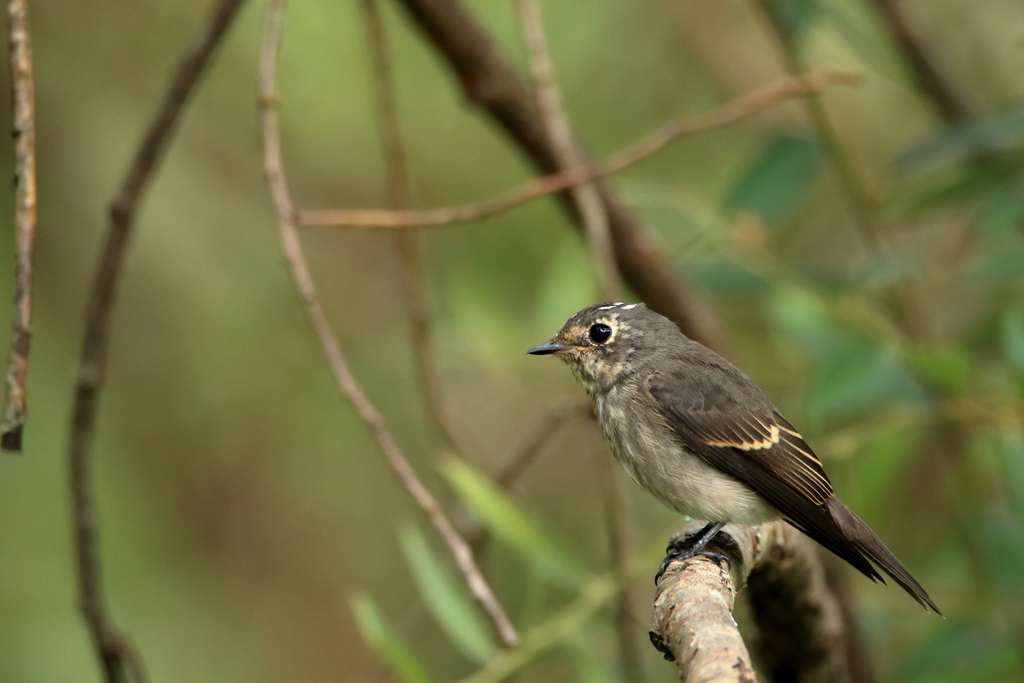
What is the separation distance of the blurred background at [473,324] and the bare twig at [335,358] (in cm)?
44

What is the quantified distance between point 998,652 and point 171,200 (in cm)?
455

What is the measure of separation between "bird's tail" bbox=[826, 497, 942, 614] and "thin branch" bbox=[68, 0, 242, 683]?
2407 mm

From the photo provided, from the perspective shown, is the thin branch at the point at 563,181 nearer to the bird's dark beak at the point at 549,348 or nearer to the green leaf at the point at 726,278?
the bird's dark beak at the point at 549,348

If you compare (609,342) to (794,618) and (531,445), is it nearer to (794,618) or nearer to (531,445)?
(531,445)

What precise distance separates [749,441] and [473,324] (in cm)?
144

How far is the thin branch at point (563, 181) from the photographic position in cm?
350

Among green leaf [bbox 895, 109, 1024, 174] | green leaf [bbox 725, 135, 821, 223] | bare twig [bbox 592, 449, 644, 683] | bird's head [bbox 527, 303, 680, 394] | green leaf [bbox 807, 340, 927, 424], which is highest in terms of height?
green leaf [bbox 725, 135, 821, 223]

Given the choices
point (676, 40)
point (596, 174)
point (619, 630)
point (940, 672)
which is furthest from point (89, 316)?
point (676, 40)

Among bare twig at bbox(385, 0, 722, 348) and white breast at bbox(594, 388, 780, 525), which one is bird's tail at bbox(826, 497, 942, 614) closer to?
white breast at bbox(594, 388, 780, 525)

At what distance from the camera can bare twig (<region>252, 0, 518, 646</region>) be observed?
2.95 m

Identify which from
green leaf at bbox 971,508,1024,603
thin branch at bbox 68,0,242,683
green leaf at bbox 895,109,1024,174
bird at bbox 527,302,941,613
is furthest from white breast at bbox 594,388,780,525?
thin branch at bbox 68,0,242,683

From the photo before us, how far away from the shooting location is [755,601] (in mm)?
3596

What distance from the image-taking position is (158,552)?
20.1ft

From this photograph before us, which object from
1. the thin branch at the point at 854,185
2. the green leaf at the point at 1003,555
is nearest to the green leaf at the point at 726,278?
the thin branch at the point at 854,185
